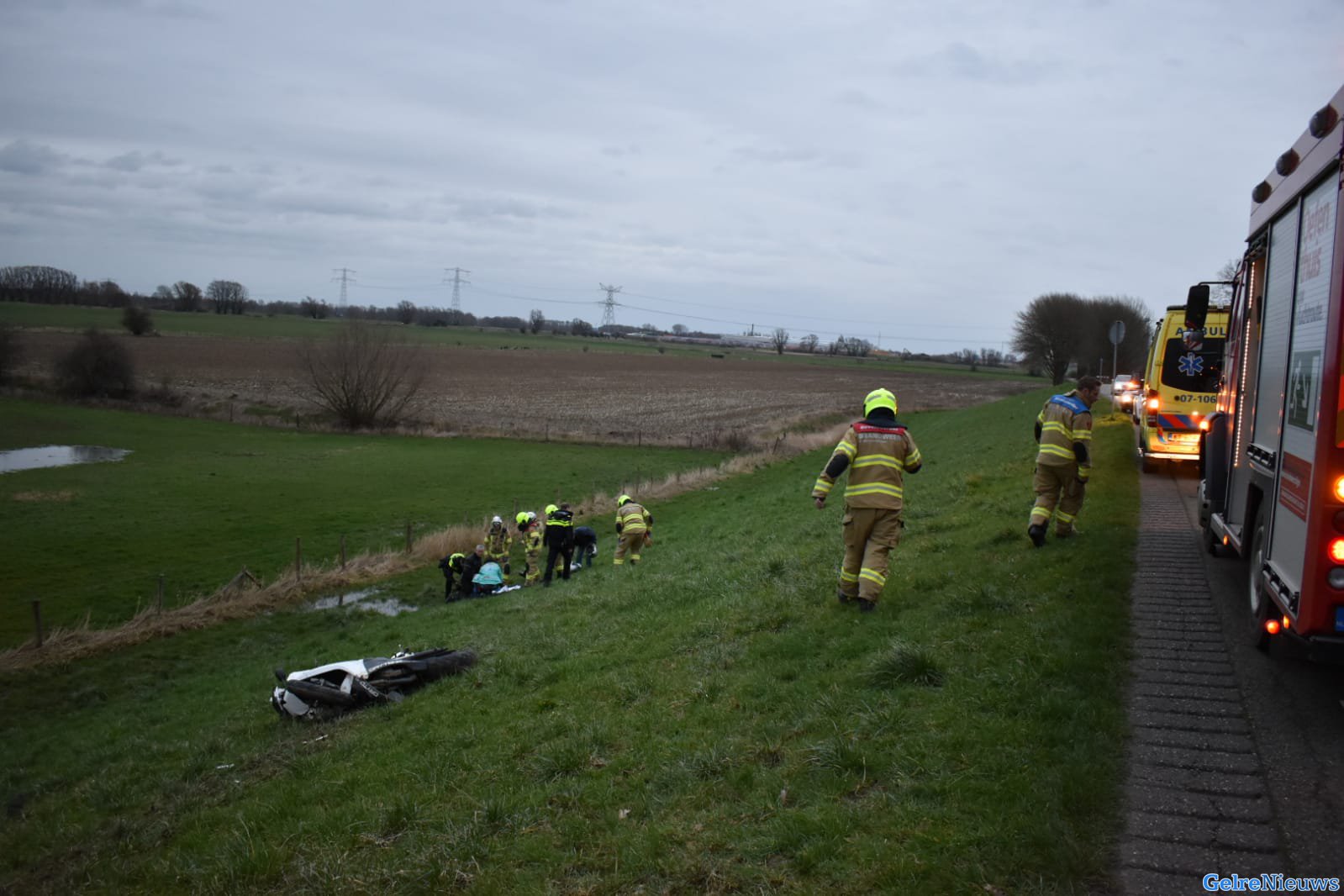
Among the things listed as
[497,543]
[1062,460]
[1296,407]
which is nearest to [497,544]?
[497,543]

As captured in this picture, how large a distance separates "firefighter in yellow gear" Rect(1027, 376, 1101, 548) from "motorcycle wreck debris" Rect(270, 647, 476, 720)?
22.3 ft

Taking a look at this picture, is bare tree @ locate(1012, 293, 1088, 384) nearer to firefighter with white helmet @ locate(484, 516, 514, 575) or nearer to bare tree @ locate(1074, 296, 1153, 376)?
bare tree @ locate(1074, 296, 1153, 376)

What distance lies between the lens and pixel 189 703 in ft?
47.8

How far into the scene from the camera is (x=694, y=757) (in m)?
6.45

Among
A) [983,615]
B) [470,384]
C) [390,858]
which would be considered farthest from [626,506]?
[470,384]

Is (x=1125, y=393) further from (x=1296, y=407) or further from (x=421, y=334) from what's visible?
(x=421, y=334)

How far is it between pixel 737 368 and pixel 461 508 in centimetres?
8942

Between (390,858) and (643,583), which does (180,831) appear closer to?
(390,858)

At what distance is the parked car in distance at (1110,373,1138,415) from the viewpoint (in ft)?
96.8

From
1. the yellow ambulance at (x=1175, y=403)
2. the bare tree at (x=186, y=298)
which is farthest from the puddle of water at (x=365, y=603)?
the bare tree at (x=186, y=298)

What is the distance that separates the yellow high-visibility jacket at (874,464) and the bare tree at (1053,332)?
291 feet

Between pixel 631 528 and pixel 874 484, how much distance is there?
1012 cm

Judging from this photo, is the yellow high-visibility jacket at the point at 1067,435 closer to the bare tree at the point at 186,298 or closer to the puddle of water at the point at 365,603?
the puddle of water at the point at 365,603

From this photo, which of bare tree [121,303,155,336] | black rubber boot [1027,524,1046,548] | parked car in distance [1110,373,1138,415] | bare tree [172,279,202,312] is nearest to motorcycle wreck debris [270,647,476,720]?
black rubber boot [1027,524,1046,548]
